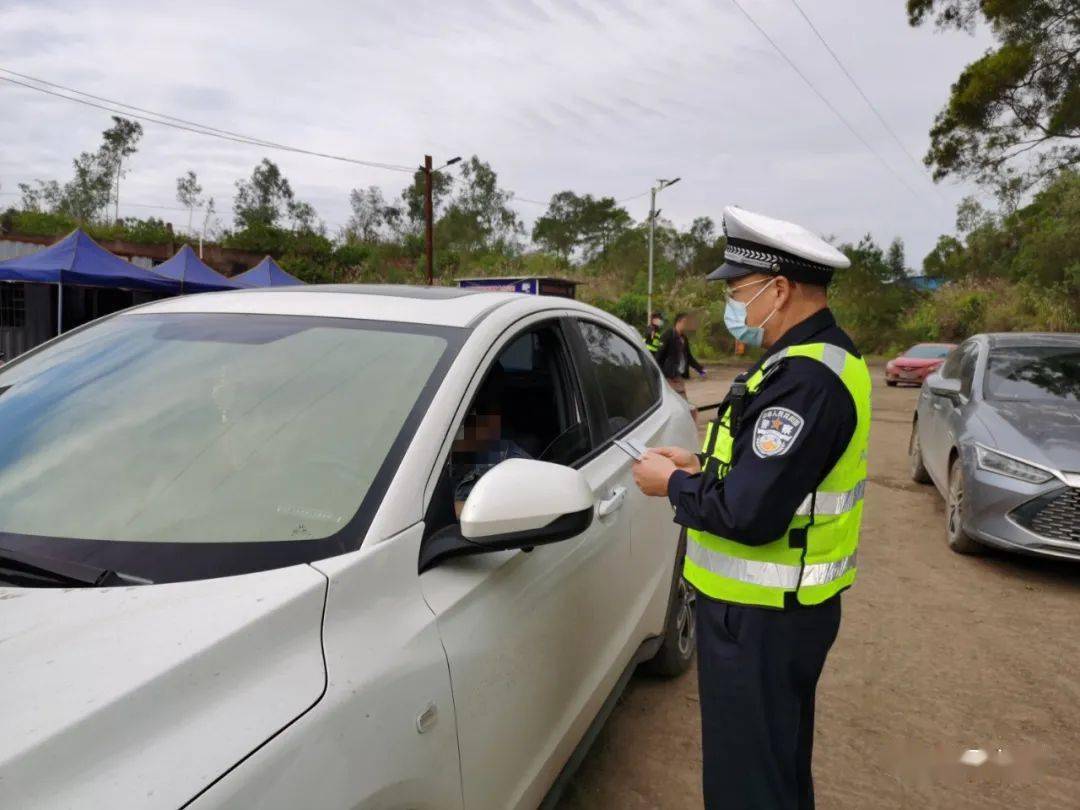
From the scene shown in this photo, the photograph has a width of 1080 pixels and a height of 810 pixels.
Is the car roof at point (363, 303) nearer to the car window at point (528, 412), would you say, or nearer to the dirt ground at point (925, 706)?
the car window at point (528, 412)

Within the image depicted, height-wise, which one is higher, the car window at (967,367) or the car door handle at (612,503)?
the car window at (967,367)

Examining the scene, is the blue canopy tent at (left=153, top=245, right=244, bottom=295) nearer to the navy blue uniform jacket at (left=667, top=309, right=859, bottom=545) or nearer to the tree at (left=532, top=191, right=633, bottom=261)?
the navy blue uniform jacket at (left=667, top=309, right=859, bottom=545)

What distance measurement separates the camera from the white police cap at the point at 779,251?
1.85 m

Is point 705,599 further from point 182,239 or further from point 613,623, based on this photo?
point 182,239

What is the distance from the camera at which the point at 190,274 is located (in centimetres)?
1410

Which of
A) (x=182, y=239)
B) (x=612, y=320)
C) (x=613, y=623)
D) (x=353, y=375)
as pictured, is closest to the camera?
(x=353, y=375)

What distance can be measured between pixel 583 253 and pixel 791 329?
6339 cm

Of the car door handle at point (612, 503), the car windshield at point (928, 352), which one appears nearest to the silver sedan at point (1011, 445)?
the car door handle at point (612, 503)

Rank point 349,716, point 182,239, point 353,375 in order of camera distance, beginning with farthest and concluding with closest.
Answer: point 182,239, point 353,375, point 349,716

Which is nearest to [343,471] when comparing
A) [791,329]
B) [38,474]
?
[38,474]

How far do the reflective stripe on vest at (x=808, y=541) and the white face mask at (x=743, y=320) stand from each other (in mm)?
170

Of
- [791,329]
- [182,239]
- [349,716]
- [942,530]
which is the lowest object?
[942,530]

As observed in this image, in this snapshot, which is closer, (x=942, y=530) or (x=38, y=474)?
(x=38, y=474)

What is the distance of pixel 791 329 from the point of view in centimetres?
189
